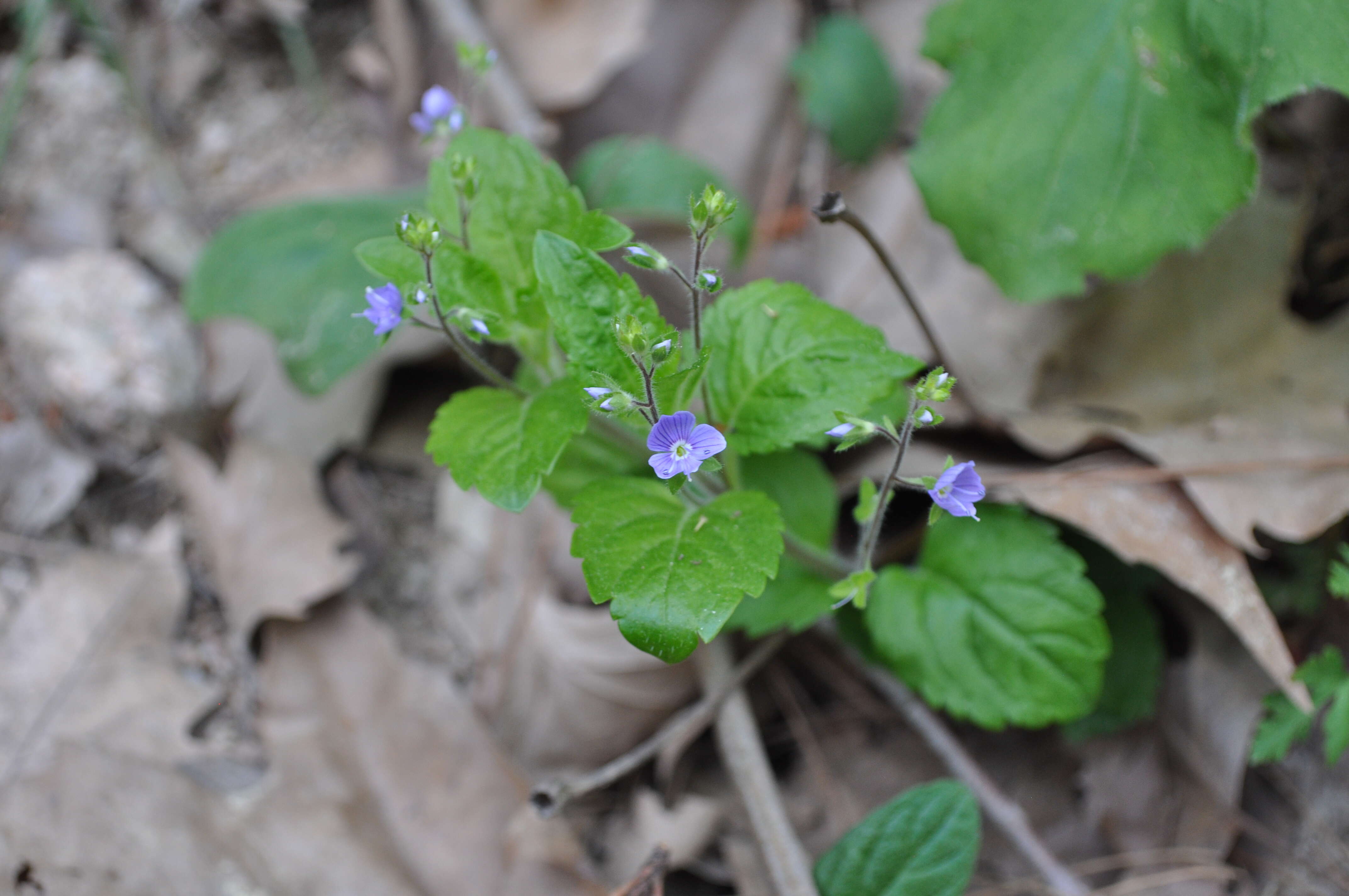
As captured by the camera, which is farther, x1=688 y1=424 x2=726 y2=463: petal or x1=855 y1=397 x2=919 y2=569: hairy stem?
x1=855 y1=397 x2=919 y2=569: hairy stem

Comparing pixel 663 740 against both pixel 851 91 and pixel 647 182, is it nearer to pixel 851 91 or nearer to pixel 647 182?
pixel 647 182

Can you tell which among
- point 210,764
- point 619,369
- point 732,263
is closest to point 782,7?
point 732,263

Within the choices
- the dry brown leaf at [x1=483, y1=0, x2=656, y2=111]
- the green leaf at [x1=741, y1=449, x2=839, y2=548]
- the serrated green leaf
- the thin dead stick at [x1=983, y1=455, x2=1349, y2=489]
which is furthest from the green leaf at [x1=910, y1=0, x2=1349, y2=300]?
the dry brown leaf at [x1=483, y1=0, x2=656, y2=111]

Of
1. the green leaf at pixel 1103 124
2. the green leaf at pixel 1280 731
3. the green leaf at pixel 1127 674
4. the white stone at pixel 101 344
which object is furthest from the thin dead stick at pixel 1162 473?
the white stone at pixel 101 344

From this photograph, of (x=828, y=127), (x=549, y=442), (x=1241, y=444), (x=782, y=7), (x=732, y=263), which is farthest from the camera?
(x=782, y=7)

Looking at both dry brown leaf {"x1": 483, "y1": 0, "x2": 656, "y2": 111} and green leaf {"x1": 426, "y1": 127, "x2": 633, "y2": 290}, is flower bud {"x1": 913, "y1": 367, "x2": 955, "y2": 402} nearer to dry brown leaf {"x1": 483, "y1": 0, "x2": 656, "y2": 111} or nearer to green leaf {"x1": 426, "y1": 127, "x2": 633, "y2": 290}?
green leaf {"x1": 426, "y1": 127, "x2": 633, "y2": 290}

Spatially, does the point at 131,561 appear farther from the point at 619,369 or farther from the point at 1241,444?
the point at 1241,444
